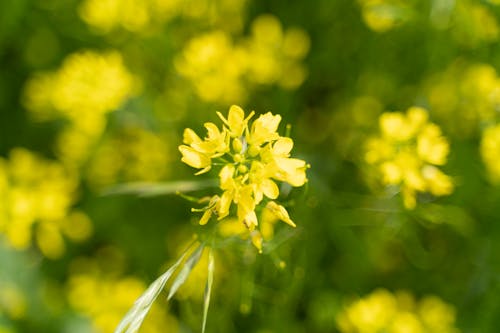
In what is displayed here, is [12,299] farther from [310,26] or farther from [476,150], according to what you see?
[476,150]

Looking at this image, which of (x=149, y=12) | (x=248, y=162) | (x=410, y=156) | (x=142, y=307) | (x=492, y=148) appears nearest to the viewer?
(x=142, y=307)

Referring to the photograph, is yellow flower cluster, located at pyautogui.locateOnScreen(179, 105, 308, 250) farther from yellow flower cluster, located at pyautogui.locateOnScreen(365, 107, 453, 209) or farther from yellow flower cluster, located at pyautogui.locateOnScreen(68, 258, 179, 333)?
yellow flower cluster, located at pyautogui.locateOnScreen(68, 258, 179, 333)

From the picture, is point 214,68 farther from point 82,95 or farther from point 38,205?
point 38,205

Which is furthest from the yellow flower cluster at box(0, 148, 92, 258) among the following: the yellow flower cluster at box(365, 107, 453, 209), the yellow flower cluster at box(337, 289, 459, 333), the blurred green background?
the yellow flower cluster at box(365, 107, 453, 209)

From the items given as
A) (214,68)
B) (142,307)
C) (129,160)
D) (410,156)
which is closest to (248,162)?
(142,307)

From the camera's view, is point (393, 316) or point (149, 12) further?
point (149, 12)

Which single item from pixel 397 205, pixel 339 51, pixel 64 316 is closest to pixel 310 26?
pixel 339 51
